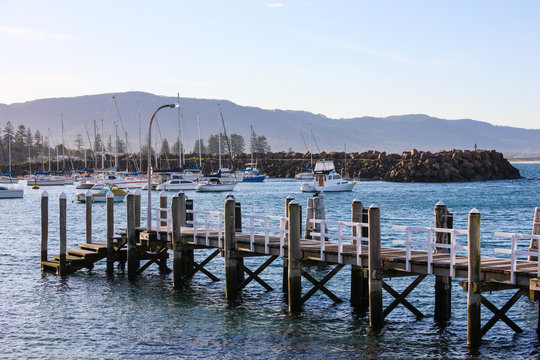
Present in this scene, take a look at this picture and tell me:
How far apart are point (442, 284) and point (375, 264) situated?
89.9 inches

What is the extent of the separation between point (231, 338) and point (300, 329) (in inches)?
81.9

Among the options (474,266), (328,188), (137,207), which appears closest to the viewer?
(474,266)

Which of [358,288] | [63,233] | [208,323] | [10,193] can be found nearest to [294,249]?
[358,288]

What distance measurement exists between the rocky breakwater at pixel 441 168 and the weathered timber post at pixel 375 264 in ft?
459

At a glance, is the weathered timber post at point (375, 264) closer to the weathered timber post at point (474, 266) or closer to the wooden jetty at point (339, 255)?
the wooden jetty at point (339, 255)

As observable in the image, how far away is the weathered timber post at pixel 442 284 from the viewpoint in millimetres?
21219

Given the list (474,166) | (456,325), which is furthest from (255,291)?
(474,166)

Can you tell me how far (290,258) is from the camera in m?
22.2

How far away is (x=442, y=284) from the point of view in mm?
A: 21172

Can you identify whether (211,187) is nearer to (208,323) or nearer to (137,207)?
(137,207)

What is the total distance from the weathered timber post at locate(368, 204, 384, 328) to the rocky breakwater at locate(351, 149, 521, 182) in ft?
459

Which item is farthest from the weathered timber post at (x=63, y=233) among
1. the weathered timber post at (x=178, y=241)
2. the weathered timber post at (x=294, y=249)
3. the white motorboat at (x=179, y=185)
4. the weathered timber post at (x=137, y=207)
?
the white motorboat at (x=179, y=185)

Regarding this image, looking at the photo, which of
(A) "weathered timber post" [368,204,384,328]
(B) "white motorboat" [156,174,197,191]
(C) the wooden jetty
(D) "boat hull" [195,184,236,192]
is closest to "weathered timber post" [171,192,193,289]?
(C) the wooden jetty

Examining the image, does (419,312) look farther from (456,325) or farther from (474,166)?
(474,166)
